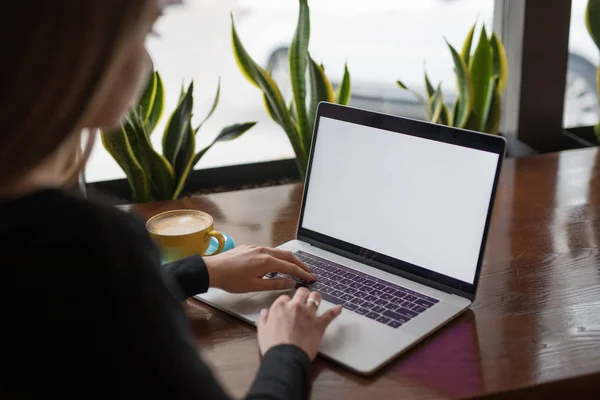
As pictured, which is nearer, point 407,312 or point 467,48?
point 407,312

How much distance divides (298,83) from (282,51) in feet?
1.15

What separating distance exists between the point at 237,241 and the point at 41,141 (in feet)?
2.34

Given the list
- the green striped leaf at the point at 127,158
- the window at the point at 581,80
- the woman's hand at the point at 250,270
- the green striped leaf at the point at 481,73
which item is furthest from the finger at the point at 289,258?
the window at the point at 581,80

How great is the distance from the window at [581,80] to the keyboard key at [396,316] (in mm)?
1413

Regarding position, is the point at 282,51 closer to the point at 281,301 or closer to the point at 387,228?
the point at 387,228

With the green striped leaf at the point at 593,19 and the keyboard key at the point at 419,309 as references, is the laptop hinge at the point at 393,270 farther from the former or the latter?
the green striped leaf at the point at 593,19

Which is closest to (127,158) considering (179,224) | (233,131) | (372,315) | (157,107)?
(157,107)

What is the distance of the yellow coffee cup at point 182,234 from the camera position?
1123 mm

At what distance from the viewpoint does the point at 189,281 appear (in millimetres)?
1014

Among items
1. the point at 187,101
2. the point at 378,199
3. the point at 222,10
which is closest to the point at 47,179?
the point at 378,199

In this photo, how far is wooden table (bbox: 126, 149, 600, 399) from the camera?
0.83m

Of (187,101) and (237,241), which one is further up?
(187,101)

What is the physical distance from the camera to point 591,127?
83.8 inches

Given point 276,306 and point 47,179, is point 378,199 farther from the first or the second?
point 47,179
